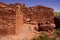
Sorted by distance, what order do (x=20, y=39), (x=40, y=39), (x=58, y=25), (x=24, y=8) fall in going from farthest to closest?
(x=58, y=25) < (x=24, y=8) < (x=40, y=39) < (x=20, y=39)

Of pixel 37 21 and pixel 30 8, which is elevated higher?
pixel 30 8

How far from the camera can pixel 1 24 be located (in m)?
8.10

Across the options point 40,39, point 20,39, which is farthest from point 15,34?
point 40,39


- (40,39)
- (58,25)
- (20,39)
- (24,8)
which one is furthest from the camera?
(58,25)

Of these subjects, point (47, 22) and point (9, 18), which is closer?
point (9, 18)

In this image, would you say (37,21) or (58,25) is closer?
(37,21)

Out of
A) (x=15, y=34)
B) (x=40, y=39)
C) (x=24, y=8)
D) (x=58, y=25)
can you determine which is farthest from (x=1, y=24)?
(x=58, y=25)

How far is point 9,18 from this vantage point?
8172 millimetres

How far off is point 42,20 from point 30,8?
5.80 feet

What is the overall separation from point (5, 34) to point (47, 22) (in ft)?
32.9

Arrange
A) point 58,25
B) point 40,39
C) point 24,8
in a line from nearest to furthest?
point 40,39 → point 24,8 → point 58,25

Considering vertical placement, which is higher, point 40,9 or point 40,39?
point 40,9

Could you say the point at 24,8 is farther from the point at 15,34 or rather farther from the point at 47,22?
the point at 15,34

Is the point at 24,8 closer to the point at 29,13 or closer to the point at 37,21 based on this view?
the point at 29,13
